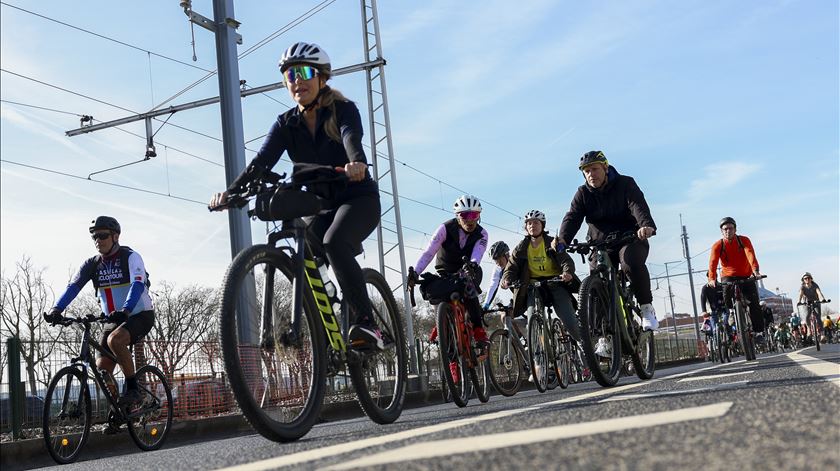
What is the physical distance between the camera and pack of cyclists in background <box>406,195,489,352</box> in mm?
7820

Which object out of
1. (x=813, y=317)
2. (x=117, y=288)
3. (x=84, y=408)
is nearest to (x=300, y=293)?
(x=84, y=408)

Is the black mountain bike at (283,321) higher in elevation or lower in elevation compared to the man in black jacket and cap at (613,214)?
lower

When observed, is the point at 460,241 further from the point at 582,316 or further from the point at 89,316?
the point at 89,316

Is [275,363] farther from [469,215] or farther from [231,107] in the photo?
[231,107]

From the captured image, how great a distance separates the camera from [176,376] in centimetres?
1035

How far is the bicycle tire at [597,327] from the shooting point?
6.28 m

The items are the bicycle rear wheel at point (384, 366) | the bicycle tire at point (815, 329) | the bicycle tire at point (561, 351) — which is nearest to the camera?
the bicycle rear wheel at point (384, 366)

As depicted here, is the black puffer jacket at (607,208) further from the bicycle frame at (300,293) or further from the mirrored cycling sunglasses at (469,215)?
the bicycle frame at (300,293)

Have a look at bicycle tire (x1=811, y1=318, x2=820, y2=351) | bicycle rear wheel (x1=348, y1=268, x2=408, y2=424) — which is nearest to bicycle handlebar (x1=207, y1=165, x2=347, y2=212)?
bicycle rear wheel (x1=348, y1=268, x2=408, y2=424)

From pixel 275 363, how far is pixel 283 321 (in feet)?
0.69

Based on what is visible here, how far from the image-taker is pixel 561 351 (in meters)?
9.87

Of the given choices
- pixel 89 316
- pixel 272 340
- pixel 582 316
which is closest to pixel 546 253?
pixel 582 316

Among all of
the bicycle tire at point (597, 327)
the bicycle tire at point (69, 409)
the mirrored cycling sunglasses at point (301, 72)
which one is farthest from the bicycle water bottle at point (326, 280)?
the bicycle tire at point (69, 409)

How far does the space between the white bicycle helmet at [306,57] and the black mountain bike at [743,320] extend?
29.9ft
